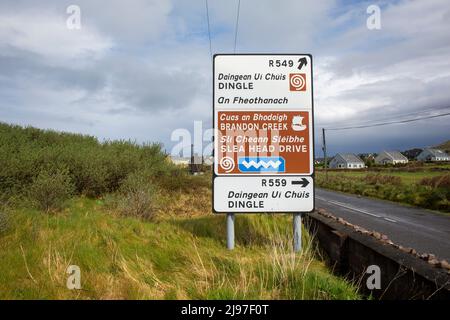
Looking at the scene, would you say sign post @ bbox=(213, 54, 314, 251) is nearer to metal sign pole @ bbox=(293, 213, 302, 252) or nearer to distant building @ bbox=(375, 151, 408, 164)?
metal sign pole @ bbox=(293, 213, 302, 252)

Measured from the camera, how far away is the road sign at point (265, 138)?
6.09m

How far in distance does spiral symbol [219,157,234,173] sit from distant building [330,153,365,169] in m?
128

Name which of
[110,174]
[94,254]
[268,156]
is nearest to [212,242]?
[268,156]

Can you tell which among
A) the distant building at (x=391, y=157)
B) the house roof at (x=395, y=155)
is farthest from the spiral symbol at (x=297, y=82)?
the house roof at (x=395, y=155)

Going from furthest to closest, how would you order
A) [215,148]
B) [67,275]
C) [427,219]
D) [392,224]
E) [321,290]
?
[427,219] < [392,224] < [215,148] < [67,275] < [321,290]

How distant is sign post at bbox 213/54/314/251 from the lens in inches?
240

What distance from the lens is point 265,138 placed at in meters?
6.12

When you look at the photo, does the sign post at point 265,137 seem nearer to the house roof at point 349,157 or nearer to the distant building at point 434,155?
the distant building at point 434,155

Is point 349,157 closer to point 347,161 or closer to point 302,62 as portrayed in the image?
point 347,161

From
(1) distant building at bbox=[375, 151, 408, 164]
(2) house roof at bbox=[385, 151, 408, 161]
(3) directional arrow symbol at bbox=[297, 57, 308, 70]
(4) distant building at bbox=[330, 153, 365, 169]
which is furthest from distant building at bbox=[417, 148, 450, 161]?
(3) directional arrow symbol at bbox=[297, 57, 308, 70]

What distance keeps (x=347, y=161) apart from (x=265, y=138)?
443 ft
